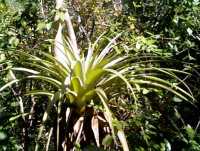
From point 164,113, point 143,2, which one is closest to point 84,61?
point 164,113

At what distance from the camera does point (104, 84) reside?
3.25m

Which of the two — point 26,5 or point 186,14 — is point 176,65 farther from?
point 26,5

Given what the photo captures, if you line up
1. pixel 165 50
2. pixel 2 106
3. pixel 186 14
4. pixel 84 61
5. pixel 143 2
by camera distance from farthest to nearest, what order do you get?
pixel 143 2
pixel 186 14
pixel 165 50
pixel 2 106
pixel 84 61

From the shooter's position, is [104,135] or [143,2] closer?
[104,135]

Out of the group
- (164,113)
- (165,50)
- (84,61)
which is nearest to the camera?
(84,61)

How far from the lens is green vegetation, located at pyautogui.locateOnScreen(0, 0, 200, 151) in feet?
10.5

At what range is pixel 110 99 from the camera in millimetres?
3463

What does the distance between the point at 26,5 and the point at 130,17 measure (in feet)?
3.32

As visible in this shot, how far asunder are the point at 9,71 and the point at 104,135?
2.73 feet

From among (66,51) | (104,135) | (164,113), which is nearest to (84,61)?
(66,51)

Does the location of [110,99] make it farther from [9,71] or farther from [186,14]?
[186,14]

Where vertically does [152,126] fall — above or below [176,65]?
below

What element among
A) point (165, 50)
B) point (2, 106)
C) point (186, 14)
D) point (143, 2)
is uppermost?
point (143, 2)

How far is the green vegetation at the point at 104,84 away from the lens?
321 centimetres
